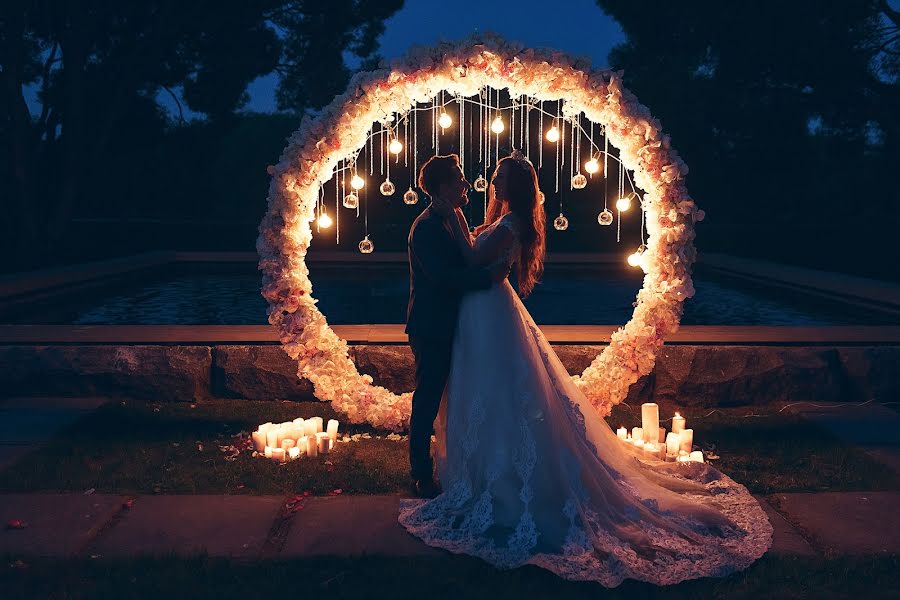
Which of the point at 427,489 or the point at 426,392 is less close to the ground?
the point at 426,392

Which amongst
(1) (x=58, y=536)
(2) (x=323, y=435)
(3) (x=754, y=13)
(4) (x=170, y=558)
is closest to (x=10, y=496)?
(1) (x=58, y=536)

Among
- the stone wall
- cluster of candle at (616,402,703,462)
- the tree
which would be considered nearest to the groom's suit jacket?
cluster of candle at (616,402,703,462)

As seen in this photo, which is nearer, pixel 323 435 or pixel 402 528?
pixel 402 528

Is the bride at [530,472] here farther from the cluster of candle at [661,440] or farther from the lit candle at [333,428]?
the lit candle at [333,428]

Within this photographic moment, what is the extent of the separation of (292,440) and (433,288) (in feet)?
5.87

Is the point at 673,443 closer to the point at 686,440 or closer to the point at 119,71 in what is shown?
the point at 686,440

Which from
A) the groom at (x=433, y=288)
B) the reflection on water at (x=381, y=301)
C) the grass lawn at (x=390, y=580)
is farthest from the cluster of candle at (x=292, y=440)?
the reflection on water at (x=381, y=301)

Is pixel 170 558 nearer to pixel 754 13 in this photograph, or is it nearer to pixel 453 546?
pixel 453 546

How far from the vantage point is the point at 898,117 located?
873 inches

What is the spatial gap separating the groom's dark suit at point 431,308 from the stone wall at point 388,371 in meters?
2.46

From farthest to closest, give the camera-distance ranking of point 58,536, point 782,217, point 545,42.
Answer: point 782,217, point 545,42, point 58,536

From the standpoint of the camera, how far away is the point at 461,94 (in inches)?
248

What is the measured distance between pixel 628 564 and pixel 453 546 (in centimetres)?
83

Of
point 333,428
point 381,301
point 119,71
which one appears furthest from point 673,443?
point 119,71
